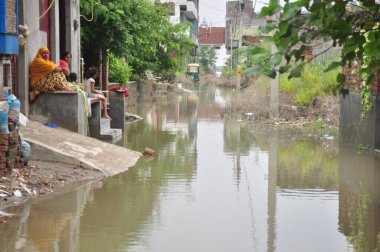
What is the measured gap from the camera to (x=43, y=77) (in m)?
14.3

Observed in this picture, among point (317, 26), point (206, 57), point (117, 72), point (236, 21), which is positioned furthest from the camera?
point (206, 57)

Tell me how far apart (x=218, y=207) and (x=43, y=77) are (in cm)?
628

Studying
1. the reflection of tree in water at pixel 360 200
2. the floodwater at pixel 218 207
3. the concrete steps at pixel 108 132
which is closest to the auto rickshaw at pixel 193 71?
the concrete steps at pixel 108 132

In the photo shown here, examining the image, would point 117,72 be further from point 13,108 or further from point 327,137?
point 13,108

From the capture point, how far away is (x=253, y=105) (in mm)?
24797

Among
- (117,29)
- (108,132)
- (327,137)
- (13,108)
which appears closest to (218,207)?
(13,108)

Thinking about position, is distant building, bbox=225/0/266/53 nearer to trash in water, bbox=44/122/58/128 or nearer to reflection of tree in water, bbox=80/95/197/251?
reflection of tree in water, bbox=80/95/197/251

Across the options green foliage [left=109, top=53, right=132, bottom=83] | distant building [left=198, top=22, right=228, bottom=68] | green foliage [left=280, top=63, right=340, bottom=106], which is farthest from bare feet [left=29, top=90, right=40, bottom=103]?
distant building [left=198, top=22, right=228, bottom=68]

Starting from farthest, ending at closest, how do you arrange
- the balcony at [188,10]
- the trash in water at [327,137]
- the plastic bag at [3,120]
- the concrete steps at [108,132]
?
the balcony at [188,10], the trash in water at [327,137], the concrete steps at [108,132], the plastic bag at [3,120]

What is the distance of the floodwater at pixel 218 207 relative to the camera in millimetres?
7523

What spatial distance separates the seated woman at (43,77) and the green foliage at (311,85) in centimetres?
949

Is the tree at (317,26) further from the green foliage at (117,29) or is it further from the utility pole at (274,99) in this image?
the utility pole at (274,99)

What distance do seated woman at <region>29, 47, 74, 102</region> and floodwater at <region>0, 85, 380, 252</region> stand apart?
2.39 meters

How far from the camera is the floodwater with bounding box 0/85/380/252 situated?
7.52m
